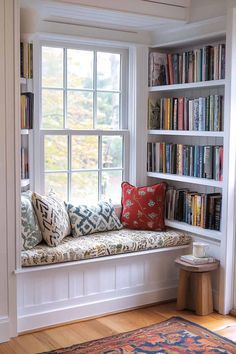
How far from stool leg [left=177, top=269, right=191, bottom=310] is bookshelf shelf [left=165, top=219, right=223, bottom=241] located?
0.34 meters

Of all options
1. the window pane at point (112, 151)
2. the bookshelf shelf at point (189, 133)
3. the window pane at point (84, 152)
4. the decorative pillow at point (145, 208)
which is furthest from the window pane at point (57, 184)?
the bookshelf shelf at point (189, 133)

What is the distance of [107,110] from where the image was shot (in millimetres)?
4680

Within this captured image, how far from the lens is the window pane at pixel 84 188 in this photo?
4.50 metres

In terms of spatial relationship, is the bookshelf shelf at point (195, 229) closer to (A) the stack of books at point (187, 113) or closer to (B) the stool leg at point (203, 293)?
(B) the stool leg at point (203, 293)

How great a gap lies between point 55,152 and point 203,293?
1609mm

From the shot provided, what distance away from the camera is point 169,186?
479 centimetres

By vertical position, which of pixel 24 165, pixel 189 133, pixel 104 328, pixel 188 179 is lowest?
pixel 104 328

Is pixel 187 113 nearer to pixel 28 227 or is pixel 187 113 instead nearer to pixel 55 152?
pixel 55 152

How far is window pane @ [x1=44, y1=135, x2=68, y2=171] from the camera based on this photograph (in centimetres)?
433

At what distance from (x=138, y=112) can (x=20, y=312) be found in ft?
6.58

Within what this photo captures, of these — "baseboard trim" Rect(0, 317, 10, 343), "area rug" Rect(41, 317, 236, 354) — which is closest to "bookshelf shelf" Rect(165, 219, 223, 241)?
"area rug" Rect(41, 317, 236, 354)

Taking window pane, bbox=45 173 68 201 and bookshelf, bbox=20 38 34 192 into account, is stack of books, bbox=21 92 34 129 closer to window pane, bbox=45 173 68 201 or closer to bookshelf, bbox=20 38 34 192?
bookshelf, bbox=20 38 34 192

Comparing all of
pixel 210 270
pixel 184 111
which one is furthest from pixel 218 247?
pixel 184 111

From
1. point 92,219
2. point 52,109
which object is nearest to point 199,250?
point 92,219
